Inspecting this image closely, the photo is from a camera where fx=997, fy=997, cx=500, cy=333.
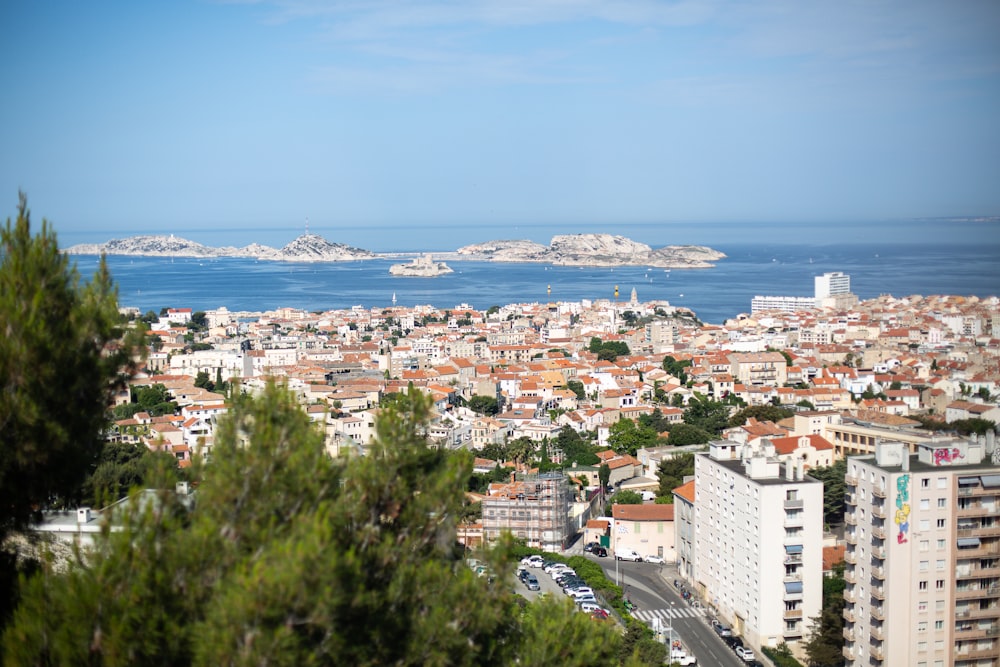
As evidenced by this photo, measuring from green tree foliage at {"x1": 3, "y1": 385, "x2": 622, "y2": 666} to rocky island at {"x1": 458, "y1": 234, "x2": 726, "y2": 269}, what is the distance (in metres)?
49.2

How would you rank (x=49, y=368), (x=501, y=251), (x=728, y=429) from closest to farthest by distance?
1. (x=49, y=368)
2. (x=728, y=429)
3. (x=501, y=251)

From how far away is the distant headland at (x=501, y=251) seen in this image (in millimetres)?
55562

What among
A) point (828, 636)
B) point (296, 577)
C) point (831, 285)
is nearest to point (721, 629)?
point (828, 636)

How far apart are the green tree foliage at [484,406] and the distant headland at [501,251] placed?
1569 inches

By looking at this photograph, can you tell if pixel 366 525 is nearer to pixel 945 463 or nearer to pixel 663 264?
pixel 945 463

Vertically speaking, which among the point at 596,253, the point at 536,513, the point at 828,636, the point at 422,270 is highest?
the point at 596,253

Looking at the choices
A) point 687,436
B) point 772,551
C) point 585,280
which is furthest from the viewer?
point 585,280

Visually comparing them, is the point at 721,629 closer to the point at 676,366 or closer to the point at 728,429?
the point at 728,429

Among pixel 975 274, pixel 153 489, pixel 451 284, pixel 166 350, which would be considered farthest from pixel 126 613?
pixel 451 284

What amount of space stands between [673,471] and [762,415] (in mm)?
2647

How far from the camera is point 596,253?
5938 centimetres

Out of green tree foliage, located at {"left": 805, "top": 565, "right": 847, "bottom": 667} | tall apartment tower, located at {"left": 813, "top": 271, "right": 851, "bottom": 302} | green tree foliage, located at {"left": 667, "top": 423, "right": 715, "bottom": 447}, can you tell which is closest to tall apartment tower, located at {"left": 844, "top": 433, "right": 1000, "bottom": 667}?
green tree foliage, located at {"left": 805, "top": 565, "right": 847, "bottom": 667}

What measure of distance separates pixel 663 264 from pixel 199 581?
52.0m

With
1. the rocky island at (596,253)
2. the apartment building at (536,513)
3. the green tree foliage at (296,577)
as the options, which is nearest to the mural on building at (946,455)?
the apartment building at (536,513)
